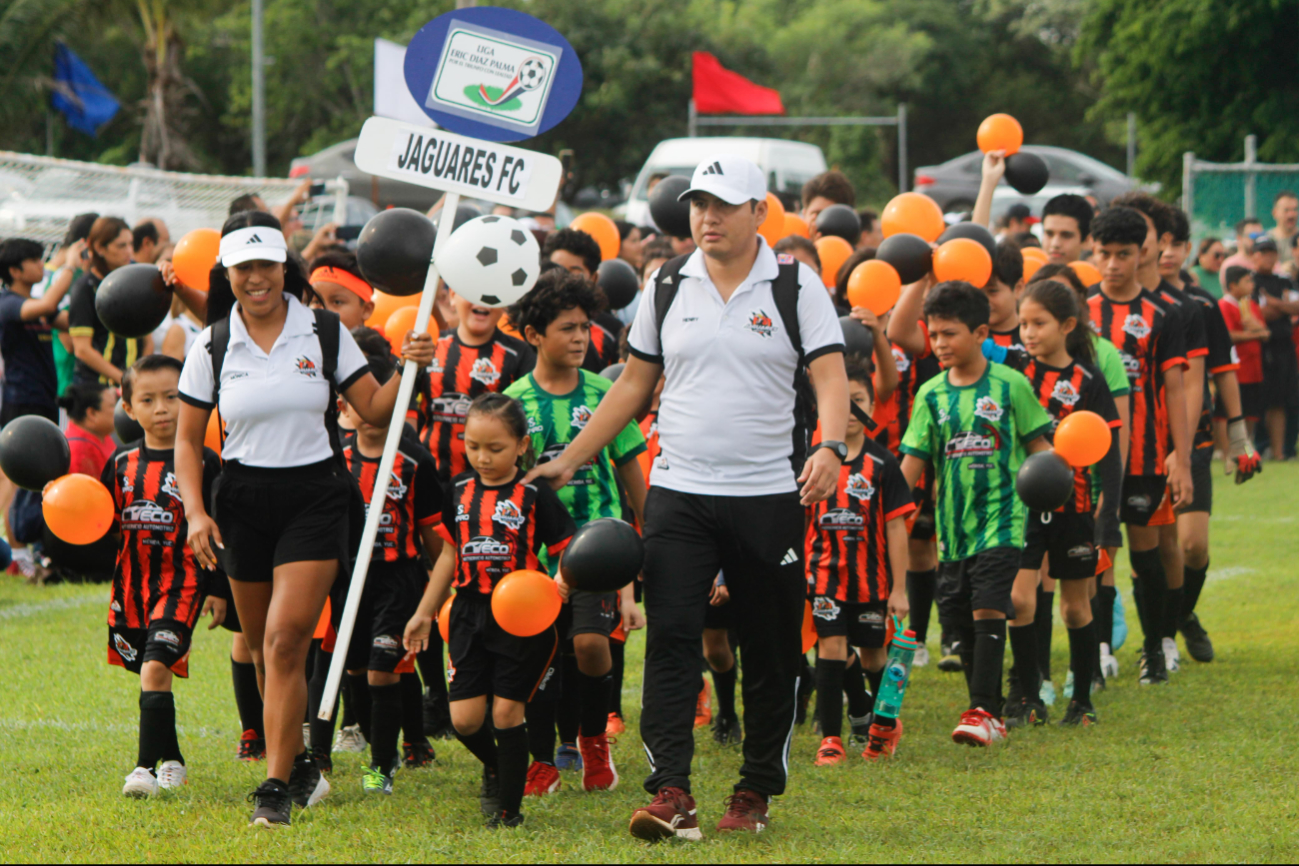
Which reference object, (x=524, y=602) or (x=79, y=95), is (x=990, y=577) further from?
(x=79, y=95)

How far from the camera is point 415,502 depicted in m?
5.83

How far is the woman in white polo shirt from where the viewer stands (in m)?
4.93

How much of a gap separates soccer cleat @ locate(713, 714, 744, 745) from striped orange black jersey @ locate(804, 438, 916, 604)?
74cm

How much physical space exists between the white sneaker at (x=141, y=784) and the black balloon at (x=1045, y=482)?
359 cm

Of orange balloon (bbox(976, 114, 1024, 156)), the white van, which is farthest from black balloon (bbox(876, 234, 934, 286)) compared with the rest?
the white van

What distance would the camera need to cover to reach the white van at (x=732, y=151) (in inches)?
915

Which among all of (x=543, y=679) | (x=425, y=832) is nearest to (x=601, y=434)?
(x=543, y=679)

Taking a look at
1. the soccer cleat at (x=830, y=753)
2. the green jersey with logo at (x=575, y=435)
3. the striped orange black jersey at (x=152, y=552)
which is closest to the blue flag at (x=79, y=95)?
the striped orange black jersey at (x=152, y=552)

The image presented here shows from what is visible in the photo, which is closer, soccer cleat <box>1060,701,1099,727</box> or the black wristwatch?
the black wristwatch

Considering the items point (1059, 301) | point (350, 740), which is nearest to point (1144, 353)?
point (1059, 301)

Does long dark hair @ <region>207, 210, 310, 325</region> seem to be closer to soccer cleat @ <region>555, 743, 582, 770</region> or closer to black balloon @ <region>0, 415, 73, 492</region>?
black balloon @ <region>0, 415, 73, 492</region>

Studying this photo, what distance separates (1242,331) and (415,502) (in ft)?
40.1

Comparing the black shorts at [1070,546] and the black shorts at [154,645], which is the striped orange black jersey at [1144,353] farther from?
the black shorts at [154,645]

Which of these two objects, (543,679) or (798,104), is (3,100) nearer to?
(798,104)
